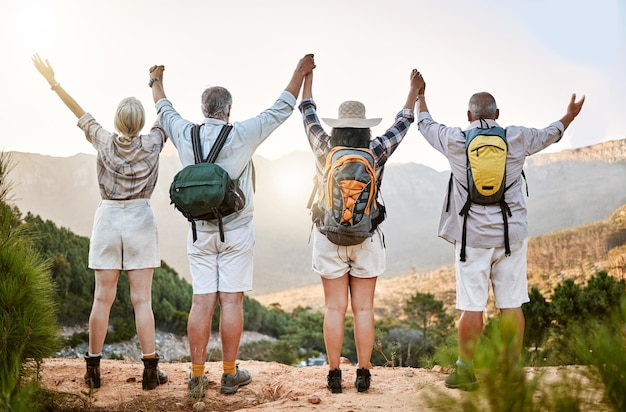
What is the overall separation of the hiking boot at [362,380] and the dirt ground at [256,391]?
44mm

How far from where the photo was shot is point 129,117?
4668mm

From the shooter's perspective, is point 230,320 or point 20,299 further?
point 230,320

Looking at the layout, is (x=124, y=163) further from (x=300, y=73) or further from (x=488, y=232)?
(x=488, y=232)

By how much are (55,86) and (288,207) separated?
78.0 m

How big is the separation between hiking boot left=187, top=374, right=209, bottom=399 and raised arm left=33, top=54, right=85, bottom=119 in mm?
2301

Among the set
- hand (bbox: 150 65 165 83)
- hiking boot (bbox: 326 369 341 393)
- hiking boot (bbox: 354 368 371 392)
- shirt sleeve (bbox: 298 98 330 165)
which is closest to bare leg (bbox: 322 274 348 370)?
hiking boot (bbox: 326 369 341 393)

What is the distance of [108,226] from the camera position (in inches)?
184

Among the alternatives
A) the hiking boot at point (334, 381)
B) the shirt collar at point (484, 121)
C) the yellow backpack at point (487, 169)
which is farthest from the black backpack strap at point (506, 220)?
the hiking boot at point (334, 381)

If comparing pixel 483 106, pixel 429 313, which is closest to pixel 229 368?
pixel 483 106

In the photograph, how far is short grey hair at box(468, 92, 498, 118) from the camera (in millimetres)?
4418

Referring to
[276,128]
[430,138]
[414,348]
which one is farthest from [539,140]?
[414,348]

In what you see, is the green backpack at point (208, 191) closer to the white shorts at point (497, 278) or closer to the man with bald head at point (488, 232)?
the man with bald head at point (488, 232)

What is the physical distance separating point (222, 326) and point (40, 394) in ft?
4.25

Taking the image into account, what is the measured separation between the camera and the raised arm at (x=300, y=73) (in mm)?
4684
